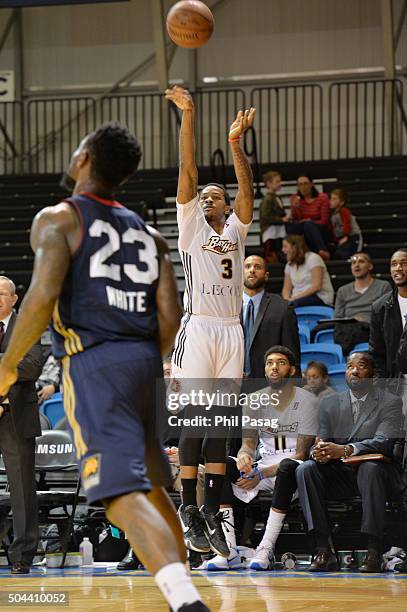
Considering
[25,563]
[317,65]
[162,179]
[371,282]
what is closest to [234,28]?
[317,65]

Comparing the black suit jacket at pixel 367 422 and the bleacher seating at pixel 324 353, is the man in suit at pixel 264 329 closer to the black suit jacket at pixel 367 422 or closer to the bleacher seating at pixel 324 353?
the black suit jacket at pixel 367 422

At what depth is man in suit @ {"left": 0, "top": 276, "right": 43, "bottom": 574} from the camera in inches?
301

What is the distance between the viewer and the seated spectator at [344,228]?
47.1 feet

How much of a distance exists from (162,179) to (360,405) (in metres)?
10.9

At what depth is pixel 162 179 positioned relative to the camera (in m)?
18.2

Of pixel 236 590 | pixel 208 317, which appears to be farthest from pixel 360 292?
pixel 236 590

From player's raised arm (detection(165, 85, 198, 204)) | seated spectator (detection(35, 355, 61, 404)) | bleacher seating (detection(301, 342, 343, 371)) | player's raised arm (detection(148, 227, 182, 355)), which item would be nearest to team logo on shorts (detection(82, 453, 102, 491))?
player's raised arm (detection(148, 227, 182, 355))

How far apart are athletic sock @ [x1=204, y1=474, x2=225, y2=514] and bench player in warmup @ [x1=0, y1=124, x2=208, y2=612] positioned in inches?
111

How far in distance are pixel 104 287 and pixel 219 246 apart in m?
3.11

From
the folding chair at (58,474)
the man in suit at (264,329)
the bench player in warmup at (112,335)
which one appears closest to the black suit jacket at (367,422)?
the man in suit at (264,329)

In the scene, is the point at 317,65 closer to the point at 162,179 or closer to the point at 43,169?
the point at 162,179

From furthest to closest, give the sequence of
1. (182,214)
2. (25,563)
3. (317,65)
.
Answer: (317,65)
(25,563)
(182,214)

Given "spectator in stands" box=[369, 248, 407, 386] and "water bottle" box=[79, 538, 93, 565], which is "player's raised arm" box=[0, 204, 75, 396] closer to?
"water bottle" box=[79, 538, 93, 565]

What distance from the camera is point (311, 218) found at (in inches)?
585
